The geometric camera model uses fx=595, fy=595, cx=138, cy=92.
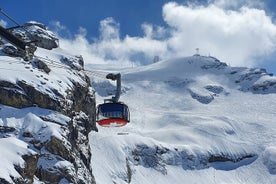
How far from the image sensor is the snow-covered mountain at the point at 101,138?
85.4 m

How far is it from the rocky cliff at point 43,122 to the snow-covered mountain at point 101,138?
151 millimetres

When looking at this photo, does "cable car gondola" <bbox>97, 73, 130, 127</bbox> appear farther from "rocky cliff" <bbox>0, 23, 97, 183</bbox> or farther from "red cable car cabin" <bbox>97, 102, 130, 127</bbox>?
"rocky cliff" <bbox>0, 23, 97, 183</bbox>

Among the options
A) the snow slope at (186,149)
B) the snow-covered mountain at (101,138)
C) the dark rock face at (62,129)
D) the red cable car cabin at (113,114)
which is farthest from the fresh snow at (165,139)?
the red cable car cabin at (113,114)

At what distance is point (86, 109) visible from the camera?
126750 millimetres

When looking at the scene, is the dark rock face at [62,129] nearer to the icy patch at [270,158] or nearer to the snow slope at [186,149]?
the snow slope at [186,149]

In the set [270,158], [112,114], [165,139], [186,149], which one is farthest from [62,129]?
[270,158]

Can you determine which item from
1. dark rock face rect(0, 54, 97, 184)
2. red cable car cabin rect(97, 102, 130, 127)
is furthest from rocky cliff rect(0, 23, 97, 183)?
red cable car cabin rect(97, 102, 130, 127)

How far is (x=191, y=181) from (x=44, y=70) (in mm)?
48762

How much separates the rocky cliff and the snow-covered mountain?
0.15 meters

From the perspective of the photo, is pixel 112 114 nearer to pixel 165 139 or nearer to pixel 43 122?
pixel 43 122

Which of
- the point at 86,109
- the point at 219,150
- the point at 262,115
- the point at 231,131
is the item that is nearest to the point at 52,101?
the point at 86,109

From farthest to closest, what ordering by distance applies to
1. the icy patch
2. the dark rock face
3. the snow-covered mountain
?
1. the icy patch
2. the snow-covered mountain
3. the dark rock face

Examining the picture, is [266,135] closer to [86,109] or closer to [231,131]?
[231,131]

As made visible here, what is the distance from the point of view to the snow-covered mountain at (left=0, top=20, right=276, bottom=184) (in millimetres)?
85375
